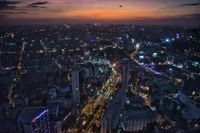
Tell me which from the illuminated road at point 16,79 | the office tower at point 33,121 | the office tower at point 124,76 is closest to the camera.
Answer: the office tower at point 33,121

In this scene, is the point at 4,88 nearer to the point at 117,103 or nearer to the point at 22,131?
the point at 22,131

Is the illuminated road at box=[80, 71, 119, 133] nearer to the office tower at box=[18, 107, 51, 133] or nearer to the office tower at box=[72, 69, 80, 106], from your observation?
the office tower at box=[72, 69, 80, 106]

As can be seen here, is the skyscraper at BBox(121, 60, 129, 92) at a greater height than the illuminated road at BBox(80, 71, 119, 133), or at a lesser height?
greater

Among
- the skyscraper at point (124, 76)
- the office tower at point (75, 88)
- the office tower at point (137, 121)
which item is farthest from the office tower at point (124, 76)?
the office tower at point (137, 121)

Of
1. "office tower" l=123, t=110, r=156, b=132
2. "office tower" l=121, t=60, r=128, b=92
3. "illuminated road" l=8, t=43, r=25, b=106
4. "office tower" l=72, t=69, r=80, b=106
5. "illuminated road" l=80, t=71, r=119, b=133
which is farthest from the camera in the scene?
"office tower" l=121, t=60, r=128, b=92

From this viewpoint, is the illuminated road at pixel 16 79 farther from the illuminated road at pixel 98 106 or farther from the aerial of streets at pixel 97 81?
the illuminated road at pixel 98 106

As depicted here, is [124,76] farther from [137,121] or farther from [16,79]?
[16,79]

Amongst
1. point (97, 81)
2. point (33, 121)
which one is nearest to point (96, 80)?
point (97, 81)

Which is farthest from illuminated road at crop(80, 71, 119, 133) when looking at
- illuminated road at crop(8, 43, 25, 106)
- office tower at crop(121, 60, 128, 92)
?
illuminated road at crop(8, 43, 25, 106)

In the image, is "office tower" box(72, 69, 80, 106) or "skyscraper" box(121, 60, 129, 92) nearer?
"office tower" box(72, 69, 80, 106)

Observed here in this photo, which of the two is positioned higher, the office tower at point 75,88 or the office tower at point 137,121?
the office tower at point 75,88
